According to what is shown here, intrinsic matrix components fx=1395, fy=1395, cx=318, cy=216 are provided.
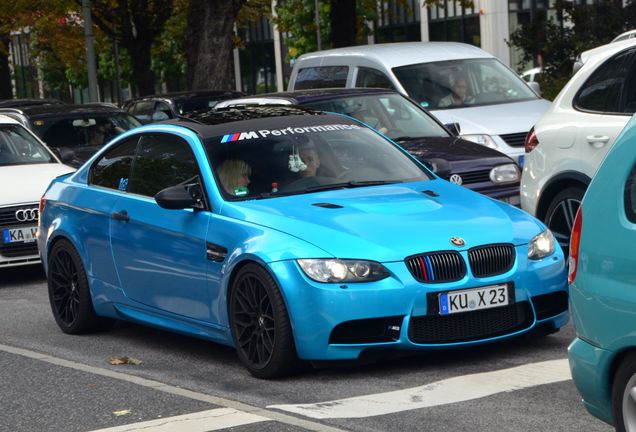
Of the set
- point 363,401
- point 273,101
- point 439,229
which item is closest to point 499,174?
point 273,101

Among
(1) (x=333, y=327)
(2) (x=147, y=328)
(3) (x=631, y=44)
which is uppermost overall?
(3) (x=631, y=44)

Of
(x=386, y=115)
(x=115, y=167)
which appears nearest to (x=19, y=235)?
(x=115, y=167)

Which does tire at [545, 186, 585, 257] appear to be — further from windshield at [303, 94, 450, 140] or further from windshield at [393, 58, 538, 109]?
windshield at [393, 58, 538, 109]

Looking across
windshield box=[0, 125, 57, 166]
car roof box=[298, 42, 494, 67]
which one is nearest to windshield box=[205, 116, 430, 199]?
windshield box=[0, 125, 57, 166]

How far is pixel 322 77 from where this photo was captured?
739 inches

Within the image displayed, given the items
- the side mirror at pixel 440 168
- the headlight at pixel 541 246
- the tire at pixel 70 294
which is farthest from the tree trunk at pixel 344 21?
the headlight at pixel 541 246

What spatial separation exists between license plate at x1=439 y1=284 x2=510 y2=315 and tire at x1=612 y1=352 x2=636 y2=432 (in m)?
2.29

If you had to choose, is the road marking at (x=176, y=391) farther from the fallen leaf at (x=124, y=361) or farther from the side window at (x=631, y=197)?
the side window at (x=631, y=197)

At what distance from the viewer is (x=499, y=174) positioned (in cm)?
1340

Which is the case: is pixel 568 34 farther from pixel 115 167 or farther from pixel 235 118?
pixel 235 118

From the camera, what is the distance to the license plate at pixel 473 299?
295 inches

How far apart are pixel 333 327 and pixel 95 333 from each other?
316 cm

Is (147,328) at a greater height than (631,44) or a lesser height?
lesser

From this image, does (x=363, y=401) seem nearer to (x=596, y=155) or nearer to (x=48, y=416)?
(x=48, y=416)
